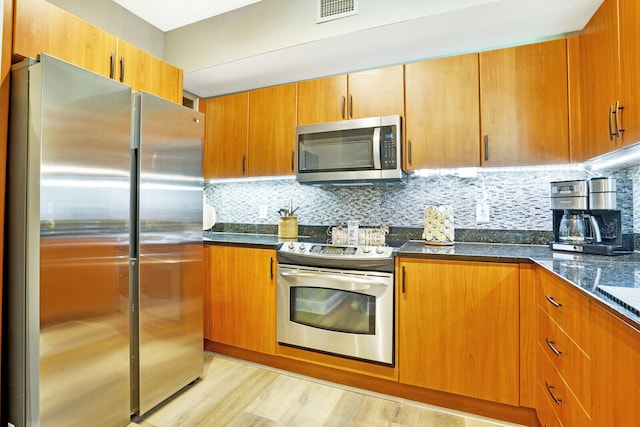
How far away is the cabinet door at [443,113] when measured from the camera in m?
2.07

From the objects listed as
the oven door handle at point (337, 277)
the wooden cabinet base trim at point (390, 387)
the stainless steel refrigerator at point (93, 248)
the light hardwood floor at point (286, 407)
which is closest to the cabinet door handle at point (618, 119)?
the oven door handle at point (337, 277)

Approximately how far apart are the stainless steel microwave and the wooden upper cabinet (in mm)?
118

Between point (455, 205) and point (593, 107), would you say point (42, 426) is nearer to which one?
point (455, 205)

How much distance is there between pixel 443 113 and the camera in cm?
212

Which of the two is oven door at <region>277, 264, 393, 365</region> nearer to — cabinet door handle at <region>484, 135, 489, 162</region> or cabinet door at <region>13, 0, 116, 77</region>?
cabinet door handle at <region>484, 135, 489, 162</region>

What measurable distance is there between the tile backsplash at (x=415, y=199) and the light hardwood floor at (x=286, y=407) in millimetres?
1234

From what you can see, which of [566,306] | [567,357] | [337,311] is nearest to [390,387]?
[337,311]

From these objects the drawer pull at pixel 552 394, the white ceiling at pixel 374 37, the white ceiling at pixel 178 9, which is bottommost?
the drawer pull at pixel 552 394

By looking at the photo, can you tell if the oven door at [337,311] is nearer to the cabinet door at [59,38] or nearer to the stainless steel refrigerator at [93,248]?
the stainless steel refrigerator at [93,248]

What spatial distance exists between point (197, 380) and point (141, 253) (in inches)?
40.6

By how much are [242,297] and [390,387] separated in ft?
3.92

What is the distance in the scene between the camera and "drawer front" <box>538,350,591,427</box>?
1.08m

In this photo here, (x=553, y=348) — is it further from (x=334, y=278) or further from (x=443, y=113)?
(x=443, y=113)

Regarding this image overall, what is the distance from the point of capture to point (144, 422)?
68.2 inches
